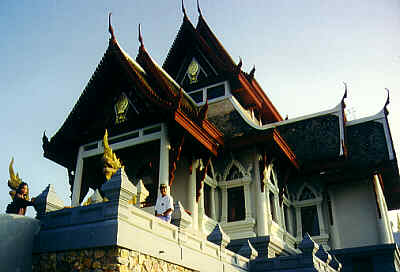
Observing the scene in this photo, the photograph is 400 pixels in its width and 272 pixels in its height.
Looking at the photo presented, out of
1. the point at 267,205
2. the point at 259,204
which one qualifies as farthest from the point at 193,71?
the point at 259,204

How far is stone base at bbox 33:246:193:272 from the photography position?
6.32 m

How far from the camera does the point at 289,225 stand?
1630 cm

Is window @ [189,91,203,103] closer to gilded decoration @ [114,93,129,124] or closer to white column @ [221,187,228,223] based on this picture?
gilded decoration @ [114,93,129,124]

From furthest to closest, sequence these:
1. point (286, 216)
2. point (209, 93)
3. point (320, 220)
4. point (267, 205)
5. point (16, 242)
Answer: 1. point (209, 93)
2. point (320, 220)
3. point (286, 216)
4. point (267, 205)
5. point (16, 242)

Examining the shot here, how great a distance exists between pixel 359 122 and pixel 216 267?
12.3 metres

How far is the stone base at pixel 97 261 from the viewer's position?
632 cm

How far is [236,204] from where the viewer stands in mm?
14094

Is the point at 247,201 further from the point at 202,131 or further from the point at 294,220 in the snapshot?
the point at 294,220

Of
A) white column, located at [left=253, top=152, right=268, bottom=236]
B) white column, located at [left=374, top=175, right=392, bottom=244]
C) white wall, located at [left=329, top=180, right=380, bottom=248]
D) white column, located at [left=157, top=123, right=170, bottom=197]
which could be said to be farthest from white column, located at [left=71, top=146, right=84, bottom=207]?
white column, located at [left=374, top=175, right=392, bottom=244]

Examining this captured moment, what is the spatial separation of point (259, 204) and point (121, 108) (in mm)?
5144

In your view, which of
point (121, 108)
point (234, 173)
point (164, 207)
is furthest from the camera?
point (234, 173)

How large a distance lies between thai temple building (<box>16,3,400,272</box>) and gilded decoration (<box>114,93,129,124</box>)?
1.6 inches

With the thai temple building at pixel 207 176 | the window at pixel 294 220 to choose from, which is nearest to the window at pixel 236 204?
the thai temple building at pixel 207 176

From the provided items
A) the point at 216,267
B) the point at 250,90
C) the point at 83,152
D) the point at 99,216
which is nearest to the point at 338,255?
the point at 250,90
